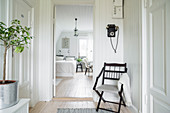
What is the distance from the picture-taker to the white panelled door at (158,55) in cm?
129

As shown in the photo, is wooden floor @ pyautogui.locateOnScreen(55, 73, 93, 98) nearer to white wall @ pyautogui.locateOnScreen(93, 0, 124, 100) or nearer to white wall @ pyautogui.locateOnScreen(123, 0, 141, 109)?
white wall @ pyautogui.locateOnScreen(93, 0, 124, 100)

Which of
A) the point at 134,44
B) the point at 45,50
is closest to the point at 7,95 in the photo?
the point at 45,50

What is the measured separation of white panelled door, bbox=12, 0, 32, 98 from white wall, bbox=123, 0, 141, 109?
1.96 metres

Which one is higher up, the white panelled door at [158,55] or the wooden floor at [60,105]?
the white panelled door at [158,55]

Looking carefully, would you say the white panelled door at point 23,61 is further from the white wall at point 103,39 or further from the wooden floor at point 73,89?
the white wall at point 103,39

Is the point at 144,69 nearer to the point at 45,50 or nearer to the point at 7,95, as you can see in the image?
the point at 7,95

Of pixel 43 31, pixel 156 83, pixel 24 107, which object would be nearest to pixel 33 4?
pixel 43 31

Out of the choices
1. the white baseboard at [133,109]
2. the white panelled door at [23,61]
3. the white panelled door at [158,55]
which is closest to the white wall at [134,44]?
the white baseboard at [133,109]

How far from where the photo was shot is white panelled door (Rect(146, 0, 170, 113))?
1.29 metres

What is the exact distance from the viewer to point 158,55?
1.45m

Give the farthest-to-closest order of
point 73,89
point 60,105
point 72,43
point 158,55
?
point 72,43 → point 73,89 → point 60,105 → point 158,55

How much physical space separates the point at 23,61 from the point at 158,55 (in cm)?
212

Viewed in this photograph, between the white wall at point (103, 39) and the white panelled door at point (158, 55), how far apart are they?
1.11 metres

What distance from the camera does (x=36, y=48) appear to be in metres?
2.65
